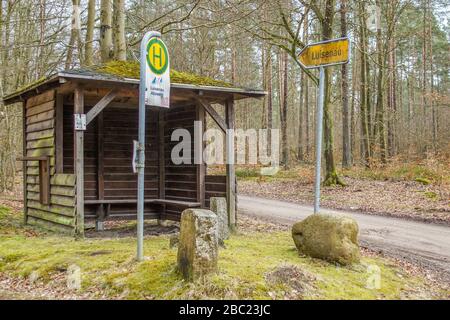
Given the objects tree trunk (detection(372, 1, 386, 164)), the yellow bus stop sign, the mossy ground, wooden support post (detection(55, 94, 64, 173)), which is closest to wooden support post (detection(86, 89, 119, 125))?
wooden support post (detection(55, 94, 64, 173))

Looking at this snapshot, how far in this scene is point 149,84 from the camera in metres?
5.38

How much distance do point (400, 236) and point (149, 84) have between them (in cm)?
587

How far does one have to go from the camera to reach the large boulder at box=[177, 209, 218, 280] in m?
4.52

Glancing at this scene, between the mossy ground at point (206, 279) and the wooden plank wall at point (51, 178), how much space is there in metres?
0.88

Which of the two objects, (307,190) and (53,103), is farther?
(307,190)

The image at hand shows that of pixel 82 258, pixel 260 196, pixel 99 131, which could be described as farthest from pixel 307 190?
pixel 82 258

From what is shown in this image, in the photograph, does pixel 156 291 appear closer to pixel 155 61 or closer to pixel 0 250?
pixel 155 61

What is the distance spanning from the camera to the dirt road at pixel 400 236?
666cm

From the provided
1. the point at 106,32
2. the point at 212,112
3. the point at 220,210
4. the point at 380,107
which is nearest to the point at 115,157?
the point at 212,112

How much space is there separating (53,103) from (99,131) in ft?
4.37

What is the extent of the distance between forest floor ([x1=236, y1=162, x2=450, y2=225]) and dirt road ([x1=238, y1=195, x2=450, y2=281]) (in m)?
0.99

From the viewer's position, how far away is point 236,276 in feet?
15.3

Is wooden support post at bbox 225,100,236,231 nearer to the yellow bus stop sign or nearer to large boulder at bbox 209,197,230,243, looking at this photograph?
large boulder at bbox 209,197,230,243

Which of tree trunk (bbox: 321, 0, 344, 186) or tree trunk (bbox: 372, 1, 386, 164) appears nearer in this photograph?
tree trunk (bbox: 321, 0, 344, 186)
